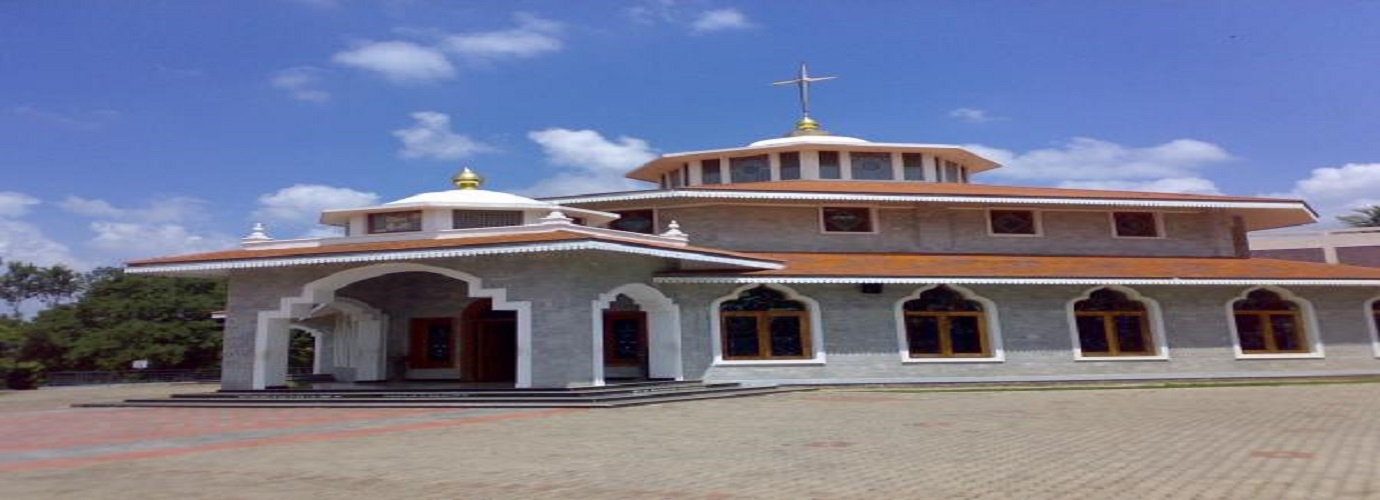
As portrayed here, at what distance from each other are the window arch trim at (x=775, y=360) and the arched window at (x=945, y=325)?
2.07 m

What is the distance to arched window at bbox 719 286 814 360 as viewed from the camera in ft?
56.3

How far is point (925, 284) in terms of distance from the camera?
17.4m

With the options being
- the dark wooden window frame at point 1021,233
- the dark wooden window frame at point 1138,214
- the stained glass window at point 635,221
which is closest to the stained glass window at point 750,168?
the stained glass window at point 635,221

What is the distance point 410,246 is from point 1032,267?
44.8 feet

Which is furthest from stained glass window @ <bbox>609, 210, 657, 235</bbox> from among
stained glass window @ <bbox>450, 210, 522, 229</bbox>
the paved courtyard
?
the paved courtyard

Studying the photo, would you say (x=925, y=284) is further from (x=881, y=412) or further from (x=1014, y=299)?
(x=881, y=412)

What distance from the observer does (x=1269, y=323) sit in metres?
18.2

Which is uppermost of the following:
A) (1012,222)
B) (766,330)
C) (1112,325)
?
(1012,222)

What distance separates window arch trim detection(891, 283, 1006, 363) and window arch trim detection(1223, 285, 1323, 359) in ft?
→ 18.5

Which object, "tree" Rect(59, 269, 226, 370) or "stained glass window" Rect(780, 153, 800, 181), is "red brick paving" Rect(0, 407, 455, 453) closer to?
"stained glass window" Rect(780, 153, 800, 181)

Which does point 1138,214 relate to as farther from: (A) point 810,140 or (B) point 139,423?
(B) point 139,423

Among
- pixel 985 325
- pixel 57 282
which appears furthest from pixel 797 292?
pixel 57 282

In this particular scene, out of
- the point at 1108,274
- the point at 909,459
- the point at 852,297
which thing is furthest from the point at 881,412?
the point at 1108,274

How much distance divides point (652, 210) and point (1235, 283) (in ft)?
44.9
